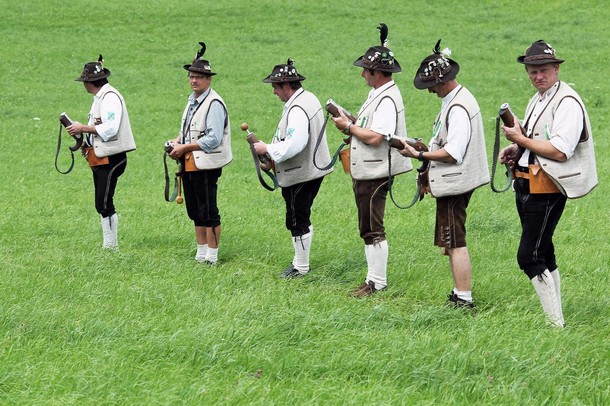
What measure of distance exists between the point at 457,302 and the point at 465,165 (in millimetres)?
1083

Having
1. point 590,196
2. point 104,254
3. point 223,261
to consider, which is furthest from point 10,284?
point 590,196

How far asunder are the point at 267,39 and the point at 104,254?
21040 millimetres

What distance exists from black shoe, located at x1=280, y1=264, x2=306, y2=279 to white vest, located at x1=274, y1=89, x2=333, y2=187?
32.0 inches

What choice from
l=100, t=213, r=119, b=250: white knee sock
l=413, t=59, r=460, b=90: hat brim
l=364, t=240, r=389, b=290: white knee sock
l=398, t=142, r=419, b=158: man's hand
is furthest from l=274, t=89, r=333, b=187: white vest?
l=100, t=213, r=119, b=250: white knee sock

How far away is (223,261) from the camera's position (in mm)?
10109

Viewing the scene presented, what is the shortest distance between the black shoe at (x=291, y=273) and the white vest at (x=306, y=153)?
0.81 metres

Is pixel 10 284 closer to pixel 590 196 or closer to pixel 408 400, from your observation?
pixel 408 400

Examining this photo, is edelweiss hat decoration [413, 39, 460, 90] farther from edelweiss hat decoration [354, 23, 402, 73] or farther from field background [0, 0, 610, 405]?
field background [0, 0, 610, 405]

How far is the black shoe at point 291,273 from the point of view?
912 centimetres

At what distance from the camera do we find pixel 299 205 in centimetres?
954

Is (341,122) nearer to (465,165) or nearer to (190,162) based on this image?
(465,165)

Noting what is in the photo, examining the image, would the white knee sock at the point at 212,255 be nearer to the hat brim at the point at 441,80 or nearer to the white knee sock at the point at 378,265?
the white knee sock at the point at 378,265

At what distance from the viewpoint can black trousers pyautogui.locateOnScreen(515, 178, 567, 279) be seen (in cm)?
711

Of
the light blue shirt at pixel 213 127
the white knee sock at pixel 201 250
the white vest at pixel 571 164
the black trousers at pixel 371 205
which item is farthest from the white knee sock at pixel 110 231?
the white vest at pixel 571 164
